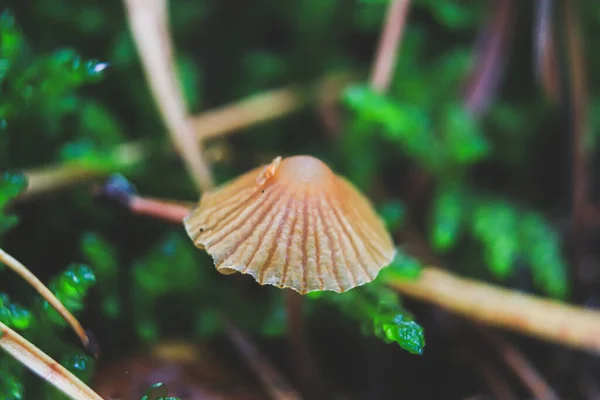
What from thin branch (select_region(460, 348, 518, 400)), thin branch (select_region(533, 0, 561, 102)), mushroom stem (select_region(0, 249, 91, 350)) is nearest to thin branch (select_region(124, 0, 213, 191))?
mushroom stem (select_region(0, 249, 91, 350))

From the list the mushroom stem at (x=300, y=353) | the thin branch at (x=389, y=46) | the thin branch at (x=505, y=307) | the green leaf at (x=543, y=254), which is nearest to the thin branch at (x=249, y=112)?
the thin branch at (x=389, y=46)

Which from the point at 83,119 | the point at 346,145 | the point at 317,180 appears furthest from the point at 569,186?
the point at 83,119

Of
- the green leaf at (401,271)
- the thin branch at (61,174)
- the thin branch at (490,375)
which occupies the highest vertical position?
the thin branch at (61,174)

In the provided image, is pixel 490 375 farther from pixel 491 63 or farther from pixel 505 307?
pixel 491 63

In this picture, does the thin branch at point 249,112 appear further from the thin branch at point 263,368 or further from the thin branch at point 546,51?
the thin branch at point 546,51

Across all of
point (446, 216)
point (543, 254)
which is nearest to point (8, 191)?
point (446, 216)

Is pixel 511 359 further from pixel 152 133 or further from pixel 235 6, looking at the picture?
pixel 235 6

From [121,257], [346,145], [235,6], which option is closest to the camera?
[121,257]
